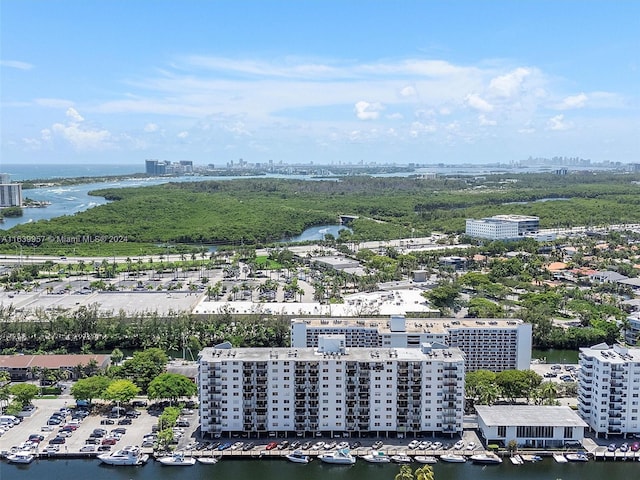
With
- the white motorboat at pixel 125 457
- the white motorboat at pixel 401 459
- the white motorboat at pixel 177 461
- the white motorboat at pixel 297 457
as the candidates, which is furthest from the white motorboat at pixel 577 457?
the white motorboat at pixel 125 457

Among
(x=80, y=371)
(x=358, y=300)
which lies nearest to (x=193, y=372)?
(x=80, y=371)

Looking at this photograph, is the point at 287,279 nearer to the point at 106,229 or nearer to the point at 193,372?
the point at 193,372

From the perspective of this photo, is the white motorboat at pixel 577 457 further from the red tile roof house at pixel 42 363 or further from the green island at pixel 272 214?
the green island at pixel 272 214

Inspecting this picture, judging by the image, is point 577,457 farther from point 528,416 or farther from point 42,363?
point 42,363

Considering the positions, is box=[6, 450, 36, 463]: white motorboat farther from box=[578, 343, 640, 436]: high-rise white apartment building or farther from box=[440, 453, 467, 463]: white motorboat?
box=[578, 343, 640, 436]: high-rise white apartment building

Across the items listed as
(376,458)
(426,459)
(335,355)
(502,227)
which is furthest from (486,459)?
(502,227)
